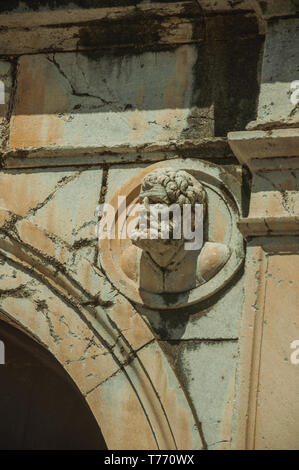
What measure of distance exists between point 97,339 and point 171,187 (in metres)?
0.68

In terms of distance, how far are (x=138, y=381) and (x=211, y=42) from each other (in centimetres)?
148

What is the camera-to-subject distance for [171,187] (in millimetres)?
5195

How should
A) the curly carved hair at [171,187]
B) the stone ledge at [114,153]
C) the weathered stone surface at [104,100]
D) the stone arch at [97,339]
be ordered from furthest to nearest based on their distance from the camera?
the weathered stone surface at [104,100]
the stone ledge at [114,153]
the curly carved hair at [171,187]
the stone arch at [97,339]

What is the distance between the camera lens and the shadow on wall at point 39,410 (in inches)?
257

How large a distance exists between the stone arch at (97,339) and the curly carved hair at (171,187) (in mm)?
430

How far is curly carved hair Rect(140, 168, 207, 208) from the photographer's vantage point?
520 centimetres

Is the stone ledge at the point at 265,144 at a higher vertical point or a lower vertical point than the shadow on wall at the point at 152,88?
lower

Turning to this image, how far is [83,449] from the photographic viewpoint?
6508 millimetres

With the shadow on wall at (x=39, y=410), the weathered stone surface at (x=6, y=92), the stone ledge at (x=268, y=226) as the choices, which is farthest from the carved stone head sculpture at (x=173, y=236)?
the shadow on wall at (x=39, y=410)

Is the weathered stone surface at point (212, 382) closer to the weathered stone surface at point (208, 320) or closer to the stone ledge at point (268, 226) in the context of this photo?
the weathered stone surface at point (208, 320)

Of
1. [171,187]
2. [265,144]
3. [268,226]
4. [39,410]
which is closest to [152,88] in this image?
[171,187]

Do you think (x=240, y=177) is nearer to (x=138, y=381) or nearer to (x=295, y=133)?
(x=295, y=133)

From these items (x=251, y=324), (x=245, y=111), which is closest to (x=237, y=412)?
(x=251, y=324)

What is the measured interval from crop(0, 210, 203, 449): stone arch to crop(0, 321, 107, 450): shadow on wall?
1.06 meters
